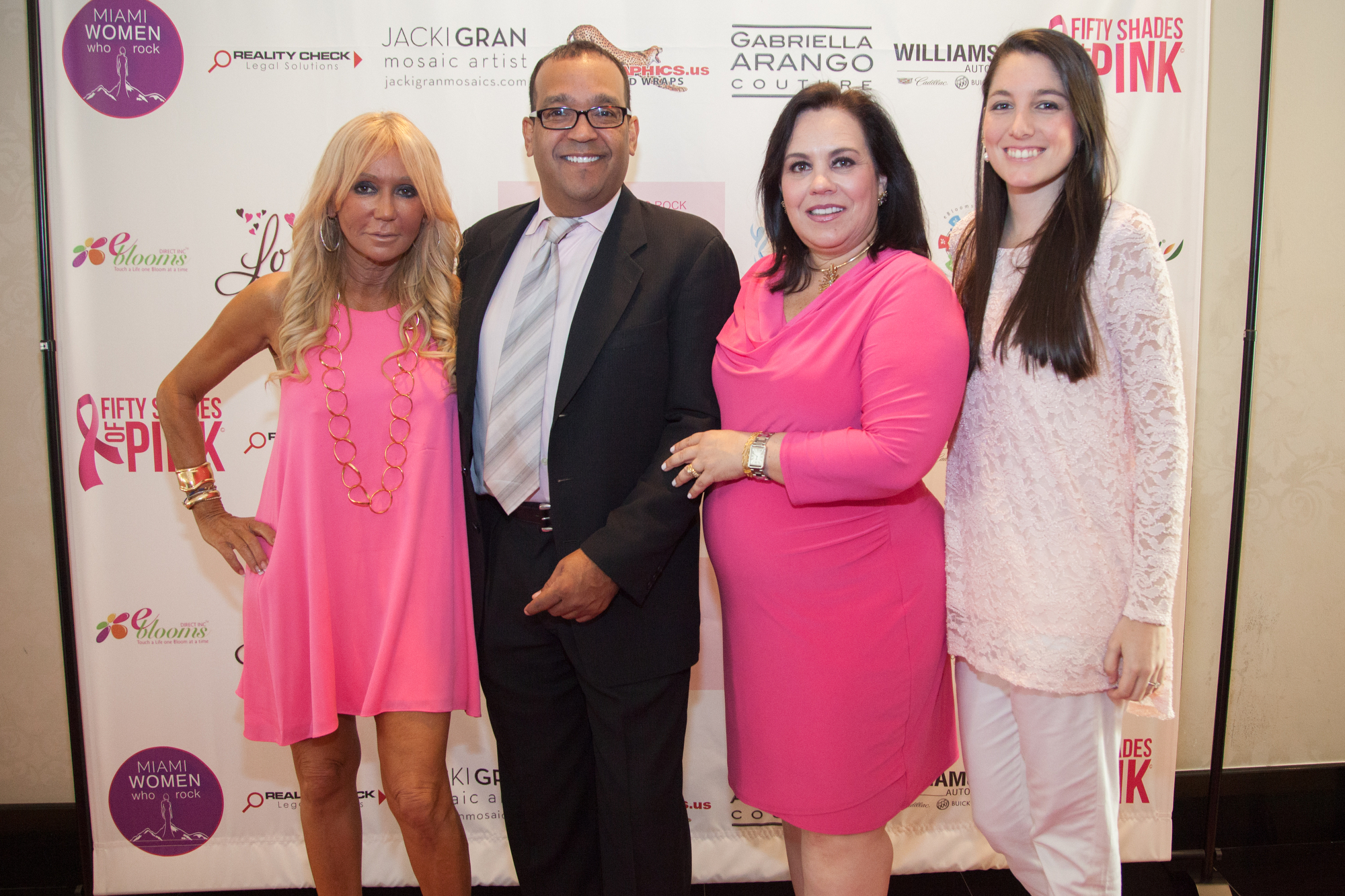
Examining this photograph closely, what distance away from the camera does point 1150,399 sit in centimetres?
140

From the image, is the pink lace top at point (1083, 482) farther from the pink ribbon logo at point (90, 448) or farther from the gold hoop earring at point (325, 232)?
the pink ribbon logo at point (90, 448)

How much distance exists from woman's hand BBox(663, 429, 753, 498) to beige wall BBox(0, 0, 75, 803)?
2176 millimetres

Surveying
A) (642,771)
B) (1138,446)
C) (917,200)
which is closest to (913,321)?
(917,200)

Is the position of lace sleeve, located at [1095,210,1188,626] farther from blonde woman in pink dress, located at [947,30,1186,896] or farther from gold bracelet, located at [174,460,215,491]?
gold bracelet, located at [174,460,215,491]

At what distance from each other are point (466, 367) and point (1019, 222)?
116 centimetres

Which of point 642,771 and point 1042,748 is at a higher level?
point 1042,748

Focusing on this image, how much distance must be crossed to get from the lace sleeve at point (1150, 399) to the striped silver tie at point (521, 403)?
3.49 ft

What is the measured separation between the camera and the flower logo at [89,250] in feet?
8.05

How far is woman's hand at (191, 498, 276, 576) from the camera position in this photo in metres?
1.83

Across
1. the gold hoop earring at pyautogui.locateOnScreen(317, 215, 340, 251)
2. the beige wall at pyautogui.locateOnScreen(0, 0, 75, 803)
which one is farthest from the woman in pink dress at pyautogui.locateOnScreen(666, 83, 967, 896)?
the beige wall at pyautogui.locateOnScreen(0, 0, 75, 803)

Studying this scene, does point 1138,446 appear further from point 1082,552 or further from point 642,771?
point 642,771

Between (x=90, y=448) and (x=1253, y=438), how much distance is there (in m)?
3.68

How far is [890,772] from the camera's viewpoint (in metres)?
Result: 1.59

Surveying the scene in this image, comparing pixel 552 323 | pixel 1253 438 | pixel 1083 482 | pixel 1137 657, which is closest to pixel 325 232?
pixel 552 323
